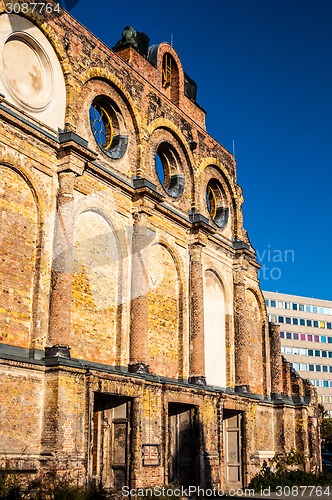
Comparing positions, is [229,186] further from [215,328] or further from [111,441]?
[111,441]

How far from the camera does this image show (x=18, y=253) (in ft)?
51.7

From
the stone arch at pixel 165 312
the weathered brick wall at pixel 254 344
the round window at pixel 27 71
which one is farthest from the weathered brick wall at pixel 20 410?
the weathered brick wall at pixel 254 344

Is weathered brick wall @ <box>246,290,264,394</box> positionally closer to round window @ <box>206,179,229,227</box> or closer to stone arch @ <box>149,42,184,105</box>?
round window @ <box>206,179,229,227</box>

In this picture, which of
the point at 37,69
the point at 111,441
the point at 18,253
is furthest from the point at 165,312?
the point at 37,69

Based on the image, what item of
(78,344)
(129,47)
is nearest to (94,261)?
(78,344)

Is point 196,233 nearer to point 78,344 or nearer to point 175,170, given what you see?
point 175,170

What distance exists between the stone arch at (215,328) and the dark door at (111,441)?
5825 millimetres

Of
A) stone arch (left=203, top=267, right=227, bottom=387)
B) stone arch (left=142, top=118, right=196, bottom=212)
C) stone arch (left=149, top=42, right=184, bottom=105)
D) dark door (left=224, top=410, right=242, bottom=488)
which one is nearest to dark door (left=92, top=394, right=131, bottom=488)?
stone arch (left=203, top=267, right=227, bottom=387)

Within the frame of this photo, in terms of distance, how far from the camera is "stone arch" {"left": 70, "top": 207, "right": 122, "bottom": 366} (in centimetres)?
1747

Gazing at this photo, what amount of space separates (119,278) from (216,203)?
8.63 meters

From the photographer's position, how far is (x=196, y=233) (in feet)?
76.2

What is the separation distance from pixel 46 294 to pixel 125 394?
143 inches

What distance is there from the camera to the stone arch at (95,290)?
17469 mm

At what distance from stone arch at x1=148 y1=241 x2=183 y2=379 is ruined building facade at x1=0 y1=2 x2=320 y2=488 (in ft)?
0.22
